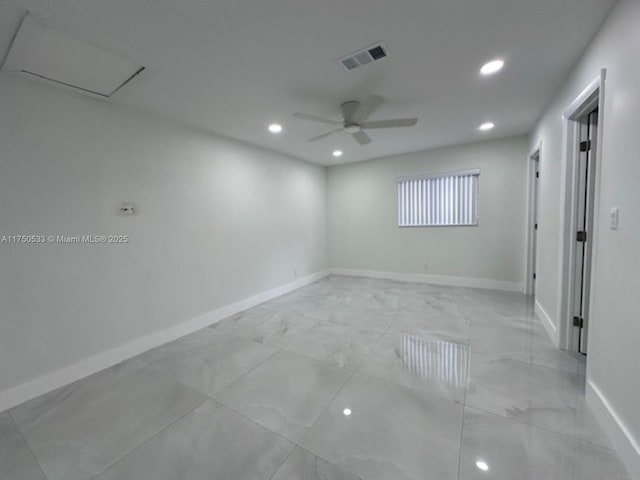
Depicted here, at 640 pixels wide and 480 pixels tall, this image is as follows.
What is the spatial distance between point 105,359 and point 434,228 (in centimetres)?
495

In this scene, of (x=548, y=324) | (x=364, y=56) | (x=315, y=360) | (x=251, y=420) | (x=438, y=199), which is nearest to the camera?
(x=251, y=420)

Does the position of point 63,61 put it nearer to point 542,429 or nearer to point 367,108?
point 367,108

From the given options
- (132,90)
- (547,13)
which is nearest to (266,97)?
(132,90)

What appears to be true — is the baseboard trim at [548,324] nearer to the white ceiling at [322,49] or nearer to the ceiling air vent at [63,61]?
the white ceiling at [322,49]

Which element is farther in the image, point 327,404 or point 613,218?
point 327,404

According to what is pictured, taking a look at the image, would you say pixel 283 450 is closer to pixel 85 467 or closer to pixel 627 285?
pixel 85 467

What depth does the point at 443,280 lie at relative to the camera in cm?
486

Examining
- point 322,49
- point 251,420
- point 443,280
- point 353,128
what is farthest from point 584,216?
point 251,420

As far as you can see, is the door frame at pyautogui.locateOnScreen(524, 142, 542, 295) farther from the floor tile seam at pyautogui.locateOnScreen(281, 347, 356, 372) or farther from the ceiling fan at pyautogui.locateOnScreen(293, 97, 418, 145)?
the floor tile seam at pyautogui.locateOnScreen(281, 347, 356, 372)

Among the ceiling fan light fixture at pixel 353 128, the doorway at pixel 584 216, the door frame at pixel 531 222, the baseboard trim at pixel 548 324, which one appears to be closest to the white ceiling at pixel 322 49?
the ceiling fan light fixture at pixel 353 128

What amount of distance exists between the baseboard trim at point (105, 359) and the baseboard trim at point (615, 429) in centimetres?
356

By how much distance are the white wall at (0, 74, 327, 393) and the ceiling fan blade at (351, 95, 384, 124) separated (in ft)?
6.07

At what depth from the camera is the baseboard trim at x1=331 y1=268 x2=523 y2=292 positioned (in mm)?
4371

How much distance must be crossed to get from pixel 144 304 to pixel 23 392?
994 millimetres
